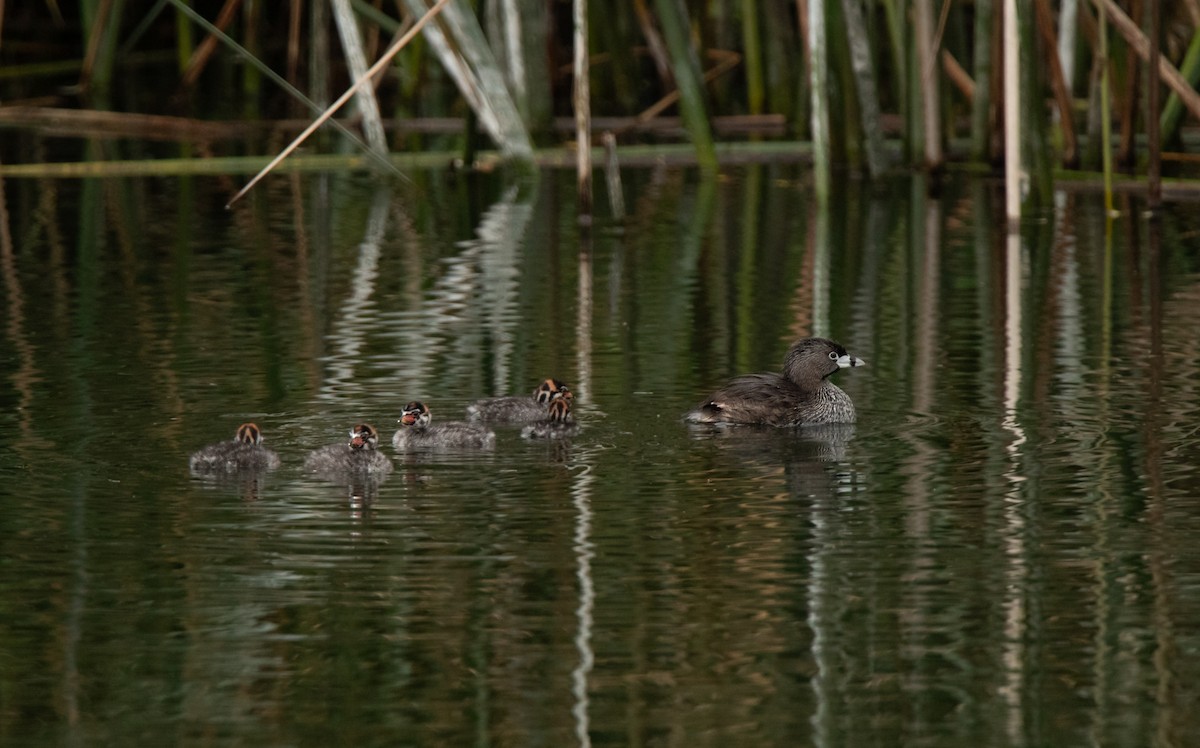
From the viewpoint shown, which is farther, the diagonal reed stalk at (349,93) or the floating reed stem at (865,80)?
the floating reed stem at (865,80)

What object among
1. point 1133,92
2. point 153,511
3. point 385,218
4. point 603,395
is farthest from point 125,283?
point 1133,92

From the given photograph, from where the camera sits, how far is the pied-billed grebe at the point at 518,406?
873 centimetres

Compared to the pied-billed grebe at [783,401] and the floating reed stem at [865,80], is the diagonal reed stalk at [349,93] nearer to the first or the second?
the pied-billed grebe at [783,401]

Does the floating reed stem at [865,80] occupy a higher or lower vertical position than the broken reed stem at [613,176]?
higher

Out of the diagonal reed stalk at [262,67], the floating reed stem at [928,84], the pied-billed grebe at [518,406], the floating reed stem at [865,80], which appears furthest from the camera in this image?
the floating reed stem at [928,84]

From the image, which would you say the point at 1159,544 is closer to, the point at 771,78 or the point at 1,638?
the point at 1,638

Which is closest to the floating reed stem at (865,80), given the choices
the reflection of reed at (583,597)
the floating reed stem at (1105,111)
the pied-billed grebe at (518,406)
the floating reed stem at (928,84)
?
the floating reed stem at (928,84)

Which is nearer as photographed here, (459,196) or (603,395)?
(603,395)

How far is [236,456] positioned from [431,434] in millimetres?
776

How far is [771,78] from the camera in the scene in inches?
770

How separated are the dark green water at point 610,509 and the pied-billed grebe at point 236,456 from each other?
0.12m

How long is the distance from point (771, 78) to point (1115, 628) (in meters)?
13.9

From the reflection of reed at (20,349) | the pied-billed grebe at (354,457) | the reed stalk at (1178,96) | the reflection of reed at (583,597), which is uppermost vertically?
the reed stalk at (1178,96)

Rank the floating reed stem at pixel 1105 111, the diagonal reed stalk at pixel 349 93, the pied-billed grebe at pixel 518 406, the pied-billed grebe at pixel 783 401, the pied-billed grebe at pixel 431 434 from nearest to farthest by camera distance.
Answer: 1. the pied-billed grebe at pixel 431 434
2. the pied-billed grebe at pixel 518 406
3. the pied-billed grebe at pixel 783 401
4. the diagonal reed stalk at pixel 349 93
5. the floating reed stem at pixel 1105 111
